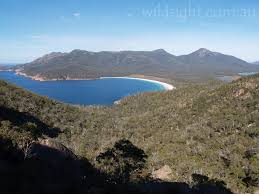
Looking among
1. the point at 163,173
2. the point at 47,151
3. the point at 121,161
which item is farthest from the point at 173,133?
the point at 47,151

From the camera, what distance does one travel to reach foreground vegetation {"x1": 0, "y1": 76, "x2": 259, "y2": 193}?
28656mm

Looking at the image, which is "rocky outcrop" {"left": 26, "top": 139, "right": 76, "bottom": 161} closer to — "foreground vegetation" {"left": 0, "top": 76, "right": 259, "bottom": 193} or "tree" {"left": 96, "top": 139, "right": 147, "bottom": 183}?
"foreground vegetation" {"left": 0, "top": 76, "right": 259, "bottom": 193}

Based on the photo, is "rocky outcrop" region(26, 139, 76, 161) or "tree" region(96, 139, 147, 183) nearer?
"rocky outcrop" region(26, 139, 76, 161)

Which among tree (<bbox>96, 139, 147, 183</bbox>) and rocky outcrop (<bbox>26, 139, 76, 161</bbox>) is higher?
rocky outcrop (<bbox>26, 139, 76, 161</bbox>)

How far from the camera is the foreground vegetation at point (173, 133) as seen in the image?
1128 inches

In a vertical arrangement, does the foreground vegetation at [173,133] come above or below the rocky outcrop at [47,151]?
below

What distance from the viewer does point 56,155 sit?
18.3 m

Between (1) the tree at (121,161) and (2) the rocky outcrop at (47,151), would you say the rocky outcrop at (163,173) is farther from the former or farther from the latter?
(2) the rocky outcrop at (47,151)

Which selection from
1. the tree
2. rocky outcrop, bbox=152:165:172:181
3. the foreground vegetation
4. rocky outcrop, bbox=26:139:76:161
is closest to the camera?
rocky outcrop, bbox=26:139:76:161

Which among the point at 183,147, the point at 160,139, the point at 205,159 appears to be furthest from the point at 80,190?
the point at 160,139

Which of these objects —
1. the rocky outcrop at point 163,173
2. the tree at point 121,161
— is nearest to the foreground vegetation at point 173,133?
the tree at point 121,161

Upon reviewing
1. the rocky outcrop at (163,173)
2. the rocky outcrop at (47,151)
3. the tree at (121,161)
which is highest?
the rocky outcrop at (47,151)

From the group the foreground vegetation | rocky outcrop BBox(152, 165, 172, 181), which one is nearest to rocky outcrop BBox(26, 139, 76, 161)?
the foreground vegetation

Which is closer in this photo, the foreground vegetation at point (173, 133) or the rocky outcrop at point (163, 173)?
the foreground vegetation at point (173, 133)
